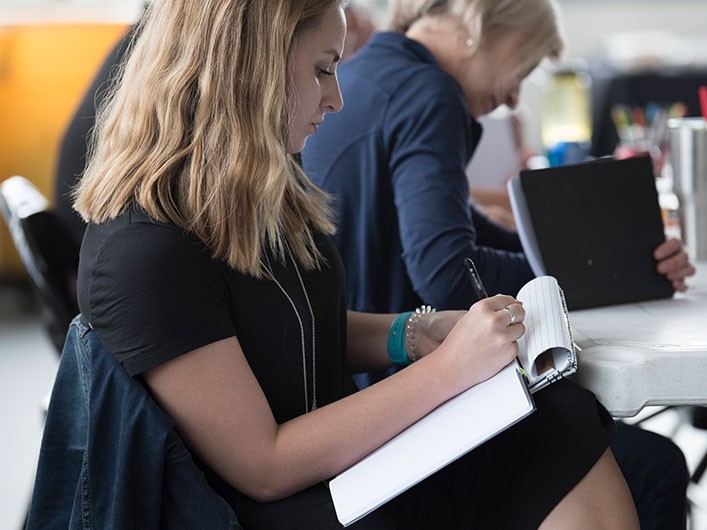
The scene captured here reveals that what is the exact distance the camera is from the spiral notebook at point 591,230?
1.43 metres

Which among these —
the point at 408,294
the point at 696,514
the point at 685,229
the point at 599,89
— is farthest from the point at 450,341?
the point at 599,89

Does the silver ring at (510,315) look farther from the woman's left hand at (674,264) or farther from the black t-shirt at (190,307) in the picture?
the woman's left hand at (674,264)

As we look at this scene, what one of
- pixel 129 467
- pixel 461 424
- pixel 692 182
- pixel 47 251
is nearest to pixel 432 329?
pixel 461 424

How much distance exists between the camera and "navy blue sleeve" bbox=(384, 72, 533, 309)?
1.56m

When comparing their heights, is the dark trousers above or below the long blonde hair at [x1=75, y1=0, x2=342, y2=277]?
below

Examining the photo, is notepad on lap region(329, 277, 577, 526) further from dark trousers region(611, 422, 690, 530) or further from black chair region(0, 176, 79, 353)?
black chair region(0, 176, 79, 353)

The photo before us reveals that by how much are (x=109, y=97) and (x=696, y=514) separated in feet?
5.41

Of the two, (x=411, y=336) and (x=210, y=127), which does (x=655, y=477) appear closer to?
(x=411, y=336)

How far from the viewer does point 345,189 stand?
1696 millimetres

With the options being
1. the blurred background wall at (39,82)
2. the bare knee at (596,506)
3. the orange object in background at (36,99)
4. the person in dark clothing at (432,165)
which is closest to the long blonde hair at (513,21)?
the person in dark clothing at (432,165)

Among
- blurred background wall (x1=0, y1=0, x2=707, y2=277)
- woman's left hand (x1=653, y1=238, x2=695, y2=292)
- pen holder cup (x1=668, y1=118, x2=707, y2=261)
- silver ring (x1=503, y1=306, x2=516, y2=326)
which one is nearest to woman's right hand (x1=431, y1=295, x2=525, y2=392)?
silver ring (x1=503, y1=306, x2=516, y2=326)

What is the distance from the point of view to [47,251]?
1.81 meters

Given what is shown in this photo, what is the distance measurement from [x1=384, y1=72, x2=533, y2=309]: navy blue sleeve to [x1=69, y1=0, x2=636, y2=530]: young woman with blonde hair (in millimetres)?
357

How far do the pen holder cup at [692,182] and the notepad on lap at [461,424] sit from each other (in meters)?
0.66
